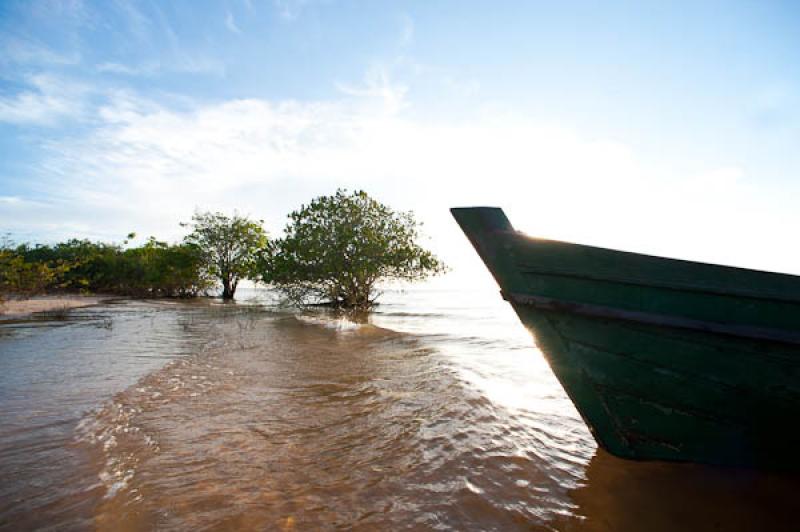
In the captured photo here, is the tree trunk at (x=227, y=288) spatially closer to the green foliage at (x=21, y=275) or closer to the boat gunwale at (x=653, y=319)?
the green foliage at (x=21, y=275)

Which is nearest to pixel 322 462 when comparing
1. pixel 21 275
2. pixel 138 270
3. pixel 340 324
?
pixel 340 324

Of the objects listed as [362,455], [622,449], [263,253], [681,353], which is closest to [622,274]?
[681,353]

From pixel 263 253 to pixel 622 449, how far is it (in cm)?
2092

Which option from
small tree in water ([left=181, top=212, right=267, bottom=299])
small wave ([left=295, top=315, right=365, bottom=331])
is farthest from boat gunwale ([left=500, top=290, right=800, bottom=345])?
small tree in water ([left=181, top=212, right=267, bottom=299])

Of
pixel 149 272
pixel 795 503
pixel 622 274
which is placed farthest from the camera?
pixel 149 272

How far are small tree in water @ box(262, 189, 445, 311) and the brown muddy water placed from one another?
44.3 ft

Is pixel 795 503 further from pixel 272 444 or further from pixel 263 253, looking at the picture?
pixel 263 253

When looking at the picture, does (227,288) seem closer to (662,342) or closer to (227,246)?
(227,246)

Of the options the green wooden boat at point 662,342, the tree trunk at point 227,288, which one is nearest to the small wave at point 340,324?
the green wooden boat at point 662,342

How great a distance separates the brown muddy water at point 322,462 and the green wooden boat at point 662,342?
0.26m

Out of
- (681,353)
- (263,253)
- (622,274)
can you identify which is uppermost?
(263,253)

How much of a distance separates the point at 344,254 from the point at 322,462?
16.4m

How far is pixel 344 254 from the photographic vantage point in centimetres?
1883

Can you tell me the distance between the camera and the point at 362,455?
293 centimetres
